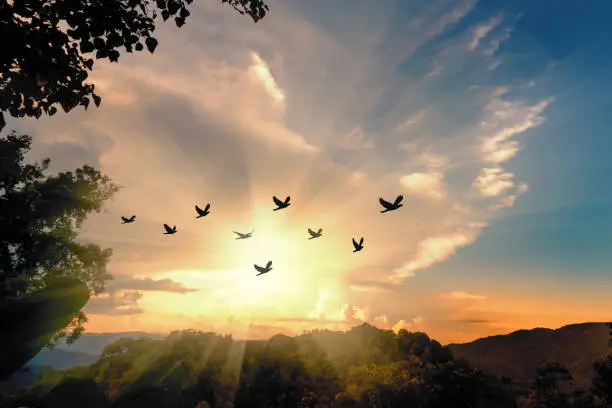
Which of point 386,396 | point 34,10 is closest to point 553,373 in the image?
point 386,396

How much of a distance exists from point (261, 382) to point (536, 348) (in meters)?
122

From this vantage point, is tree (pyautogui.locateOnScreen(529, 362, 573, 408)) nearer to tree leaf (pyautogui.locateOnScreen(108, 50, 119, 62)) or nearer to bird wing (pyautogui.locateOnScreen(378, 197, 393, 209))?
bird wing (pyautogui.locateOnScreen(378, 197, 393, 209))

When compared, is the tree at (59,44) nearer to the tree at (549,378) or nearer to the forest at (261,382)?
the forest at (261,382)

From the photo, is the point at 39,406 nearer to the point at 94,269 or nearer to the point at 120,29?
the point at 94,269

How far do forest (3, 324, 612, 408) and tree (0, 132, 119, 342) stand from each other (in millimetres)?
7930

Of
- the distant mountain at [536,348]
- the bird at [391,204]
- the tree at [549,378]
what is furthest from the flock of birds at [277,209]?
the distant mountain at [536,348]

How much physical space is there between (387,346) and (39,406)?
2412 inches

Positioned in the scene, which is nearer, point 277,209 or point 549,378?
point 277,209

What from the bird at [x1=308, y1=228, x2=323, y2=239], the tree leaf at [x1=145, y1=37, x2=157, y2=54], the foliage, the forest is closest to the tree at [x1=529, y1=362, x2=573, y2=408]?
the forest

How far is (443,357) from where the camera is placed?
62.9 metres

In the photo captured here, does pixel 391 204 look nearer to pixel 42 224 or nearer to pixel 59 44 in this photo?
pixel 59 44

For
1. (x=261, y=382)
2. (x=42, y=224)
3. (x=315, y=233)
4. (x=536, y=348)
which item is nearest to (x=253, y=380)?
(x=261, y=382)

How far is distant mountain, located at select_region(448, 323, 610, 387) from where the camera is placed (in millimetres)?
116312

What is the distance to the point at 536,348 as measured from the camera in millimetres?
129125
